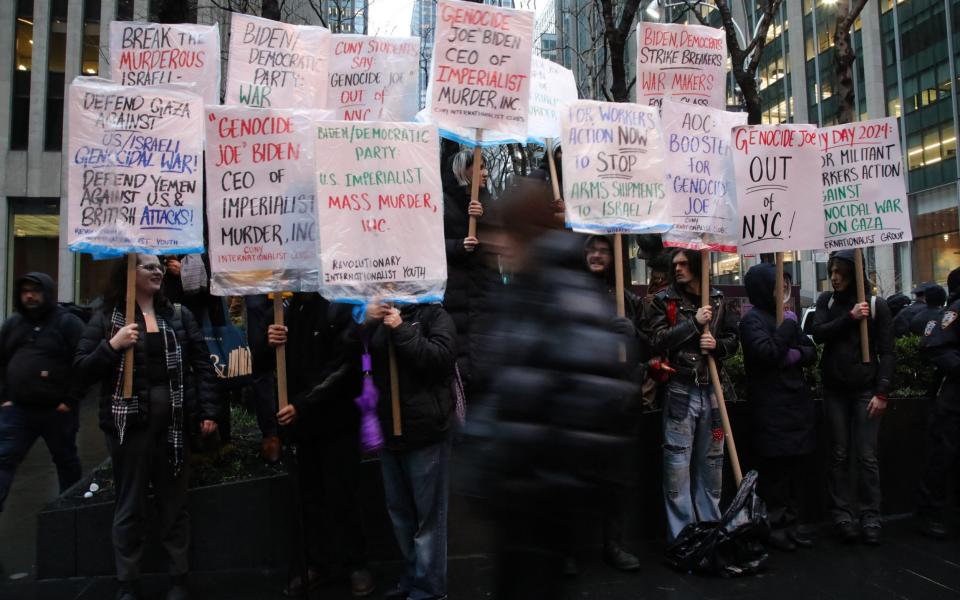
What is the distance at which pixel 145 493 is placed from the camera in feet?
15.0

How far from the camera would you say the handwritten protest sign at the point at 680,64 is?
614 centimetres

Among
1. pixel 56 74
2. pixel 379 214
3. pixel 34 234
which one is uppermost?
pixel 56 74

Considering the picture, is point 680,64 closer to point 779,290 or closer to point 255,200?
point 779,290

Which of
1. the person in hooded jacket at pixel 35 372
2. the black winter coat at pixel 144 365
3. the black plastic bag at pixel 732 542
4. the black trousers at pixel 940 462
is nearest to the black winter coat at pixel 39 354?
the person in hooded jacket at pixel 35 372

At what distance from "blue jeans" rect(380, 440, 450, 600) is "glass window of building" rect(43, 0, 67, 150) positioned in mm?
23767

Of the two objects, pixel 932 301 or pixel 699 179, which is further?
pixel 932 301

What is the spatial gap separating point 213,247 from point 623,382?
3.10 m

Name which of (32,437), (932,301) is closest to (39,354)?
(32,437)

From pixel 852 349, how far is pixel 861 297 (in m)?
0.42

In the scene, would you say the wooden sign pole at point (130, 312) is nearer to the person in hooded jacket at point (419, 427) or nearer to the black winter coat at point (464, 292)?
the person in hooded jacket at point (419, 427)

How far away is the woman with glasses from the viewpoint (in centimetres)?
444

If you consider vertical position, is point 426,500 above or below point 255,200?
below

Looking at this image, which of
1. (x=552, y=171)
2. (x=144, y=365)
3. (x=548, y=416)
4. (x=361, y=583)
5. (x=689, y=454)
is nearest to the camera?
(x=548, y=416)

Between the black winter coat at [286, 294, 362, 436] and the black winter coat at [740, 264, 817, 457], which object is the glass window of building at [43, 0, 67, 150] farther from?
the black winter coat at [740, 264, 817, 457]
